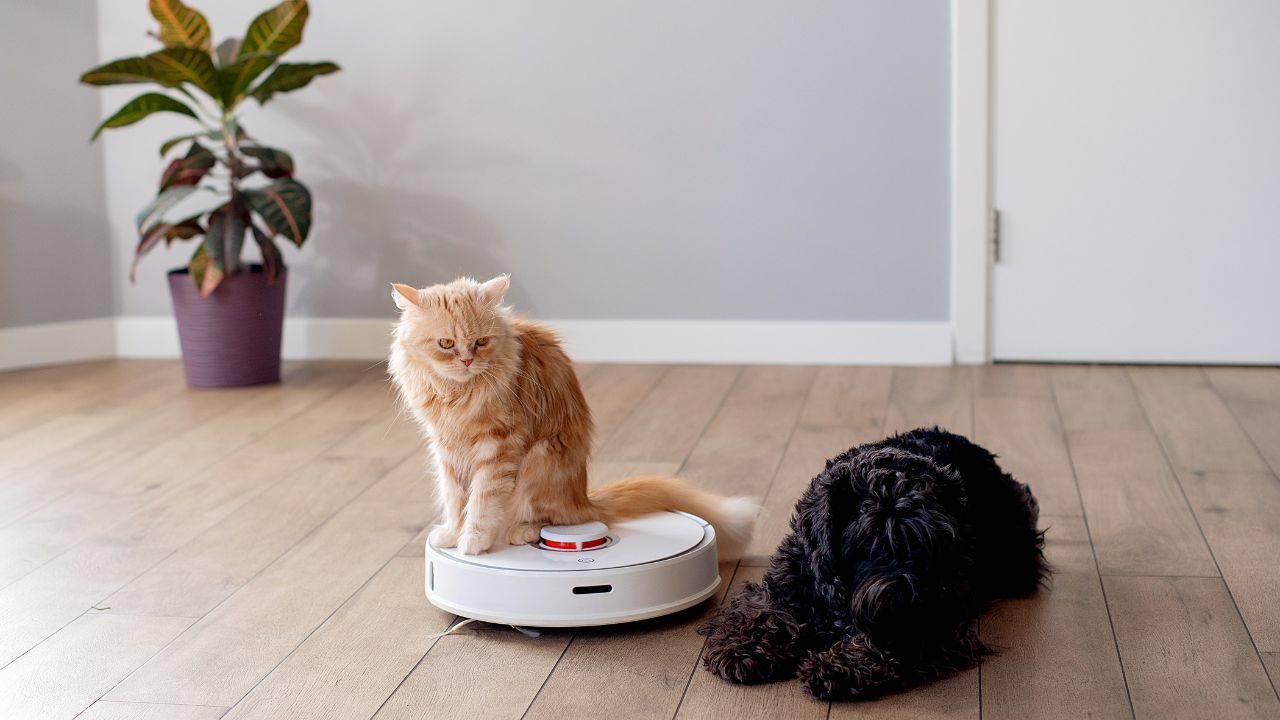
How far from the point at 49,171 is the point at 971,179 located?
2.68 meters

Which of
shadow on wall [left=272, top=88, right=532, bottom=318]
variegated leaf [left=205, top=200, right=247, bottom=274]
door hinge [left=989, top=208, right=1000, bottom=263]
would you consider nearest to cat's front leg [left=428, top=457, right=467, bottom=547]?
variegated leaf [left=205, top=200, right=247, bottom=274]

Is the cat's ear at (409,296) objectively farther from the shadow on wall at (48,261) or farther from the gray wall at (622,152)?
the shadow on wall at (48,261)

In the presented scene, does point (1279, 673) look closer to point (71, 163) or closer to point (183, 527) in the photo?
point (183, 527)

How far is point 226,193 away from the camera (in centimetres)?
353

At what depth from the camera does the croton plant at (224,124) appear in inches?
128

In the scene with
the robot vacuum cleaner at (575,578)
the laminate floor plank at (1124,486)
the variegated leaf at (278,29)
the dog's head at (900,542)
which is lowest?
the laminate floor plank at (1124,486)

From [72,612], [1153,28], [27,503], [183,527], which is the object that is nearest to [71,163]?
[27,503]

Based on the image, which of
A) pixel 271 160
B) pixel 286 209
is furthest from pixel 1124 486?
pixel 271 160

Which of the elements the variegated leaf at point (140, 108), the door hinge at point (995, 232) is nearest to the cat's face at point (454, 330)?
the variegated leaf at point (140, 108)

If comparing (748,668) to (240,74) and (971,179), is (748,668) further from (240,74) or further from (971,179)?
(240,74)

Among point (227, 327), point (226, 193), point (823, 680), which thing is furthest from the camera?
point (226, 193)

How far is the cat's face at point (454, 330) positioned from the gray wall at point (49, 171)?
98.0 inches

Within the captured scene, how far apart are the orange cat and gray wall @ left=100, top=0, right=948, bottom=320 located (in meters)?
1.86

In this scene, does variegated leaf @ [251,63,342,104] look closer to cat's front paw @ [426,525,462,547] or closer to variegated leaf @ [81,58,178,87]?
variegated leaf @ [81,58,178,87]
